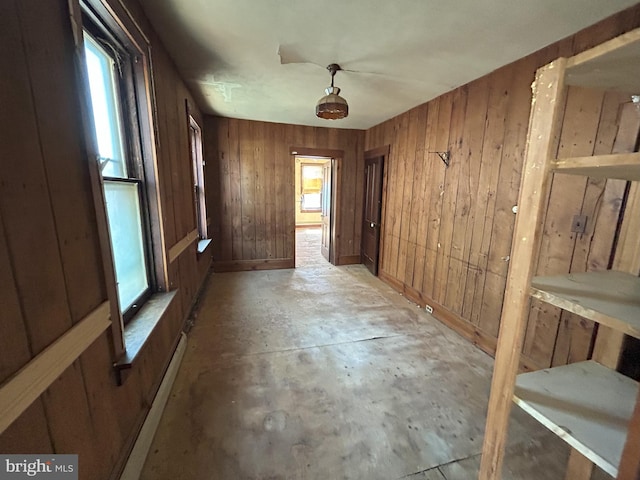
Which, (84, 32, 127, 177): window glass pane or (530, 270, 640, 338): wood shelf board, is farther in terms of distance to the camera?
(84, 32, 127, 177): window glass pane

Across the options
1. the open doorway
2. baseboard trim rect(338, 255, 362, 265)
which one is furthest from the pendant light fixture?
the open doorway

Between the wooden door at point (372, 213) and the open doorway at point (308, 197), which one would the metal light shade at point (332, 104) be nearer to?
the wooden door at point (372, 213)

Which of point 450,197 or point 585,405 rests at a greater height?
point 450,197

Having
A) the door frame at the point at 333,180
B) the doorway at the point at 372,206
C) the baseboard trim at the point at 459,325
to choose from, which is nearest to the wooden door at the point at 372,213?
the doorway at the point at 372,206

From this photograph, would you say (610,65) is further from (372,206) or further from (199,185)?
(199,185)

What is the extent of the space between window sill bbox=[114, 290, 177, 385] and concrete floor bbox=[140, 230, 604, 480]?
57 centimetres

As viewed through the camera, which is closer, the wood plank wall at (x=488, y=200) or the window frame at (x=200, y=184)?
the wood plank wall at (x=488, y=200)

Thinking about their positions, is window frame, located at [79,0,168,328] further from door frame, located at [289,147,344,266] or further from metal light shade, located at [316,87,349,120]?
door frame, located at [289,147,344,266]

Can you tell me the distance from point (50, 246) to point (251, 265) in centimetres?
375

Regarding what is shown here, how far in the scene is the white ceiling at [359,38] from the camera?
1.51 metres

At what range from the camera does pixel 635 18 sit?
1454 mm

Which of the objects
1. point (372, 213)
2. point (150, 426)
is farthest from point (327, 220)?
point (150, 426)

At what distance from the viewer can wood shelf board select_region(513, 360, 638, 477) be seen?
0.74 metres

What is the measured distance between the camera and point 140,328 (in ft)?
4.88
